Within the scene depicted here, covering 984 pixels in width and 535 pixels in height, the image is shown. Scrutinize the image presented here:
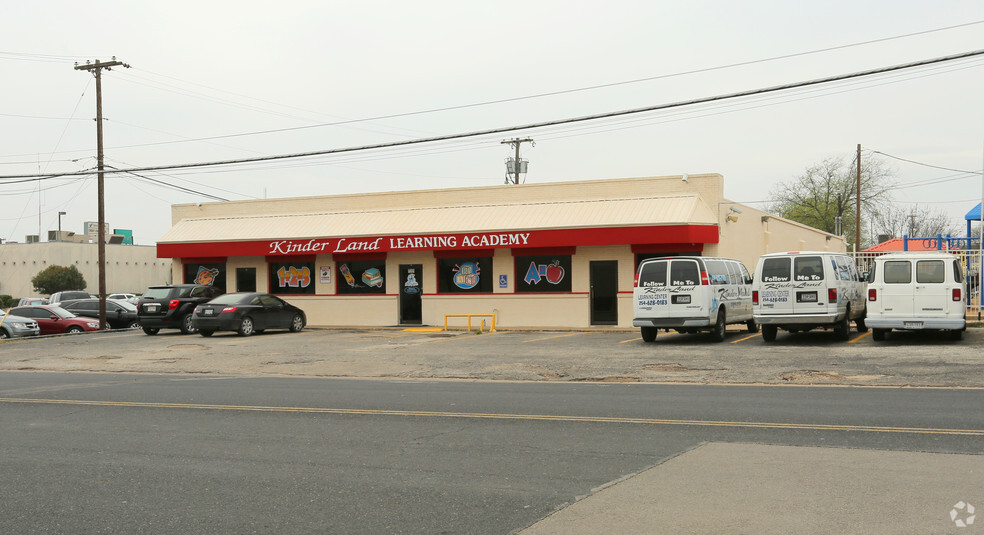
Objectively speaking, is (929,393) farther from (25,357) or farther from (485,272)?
(25,357)

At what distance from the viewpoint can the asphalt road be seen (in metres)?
6.07

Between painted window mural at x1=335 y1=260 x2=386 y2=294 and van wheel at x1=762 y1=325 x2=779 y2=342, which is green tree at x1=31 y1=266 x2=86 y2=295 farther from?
van wheel at x1=762 y1=325 x2=779 y2=342

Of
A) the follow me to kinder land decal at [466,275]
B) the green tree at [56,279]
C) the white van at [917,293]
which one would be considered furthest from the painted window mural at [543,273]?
the green tree at [56,279]

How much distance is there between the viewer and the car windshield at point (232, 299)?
91.6ft

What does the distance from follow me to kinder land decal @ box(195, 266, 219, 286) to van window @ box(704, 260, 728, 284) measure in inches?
855

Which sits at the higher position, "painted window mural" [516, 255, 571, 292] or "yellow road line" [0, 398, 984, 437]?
"painted window mural" [516, 255, 571, 292]

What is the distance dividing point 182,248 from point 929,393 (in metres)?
29.9

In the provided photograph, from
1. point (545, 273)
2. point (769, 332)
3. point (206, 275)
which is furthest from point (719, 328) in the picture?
point (206, 275)

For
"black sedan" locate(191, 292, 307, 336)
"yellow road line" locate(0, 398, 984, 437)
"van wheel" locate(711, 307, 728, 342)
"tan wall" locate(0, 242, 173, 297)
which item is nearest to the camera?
"yellow road line" locate(0, 398, 984, 437)

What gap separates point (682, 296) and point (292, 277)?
18337 millimetres

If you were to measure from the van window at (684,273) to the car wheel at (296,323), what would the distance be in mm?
14534

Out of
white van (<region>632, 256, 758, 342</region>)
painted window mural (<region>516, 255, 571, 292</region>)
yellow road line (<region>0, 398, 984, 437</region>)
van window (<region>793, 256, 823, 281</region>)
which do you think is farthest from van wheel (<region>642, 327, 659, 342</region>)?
yellow road line (<region>0, 398, 984, 437</region>)

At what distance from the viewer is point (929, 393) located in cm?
1216

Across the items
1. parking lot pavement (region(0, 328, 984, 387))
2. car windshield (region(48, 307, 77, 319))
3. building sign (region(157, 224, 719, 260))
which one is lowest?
parking lot pavement (region(0, 328, 984, 387))
